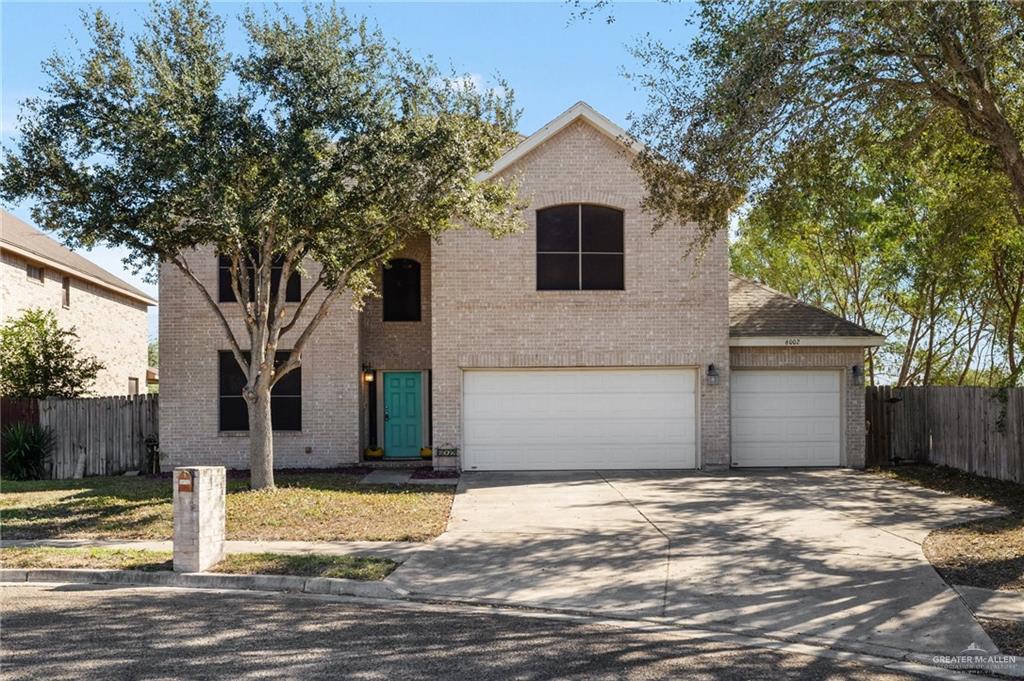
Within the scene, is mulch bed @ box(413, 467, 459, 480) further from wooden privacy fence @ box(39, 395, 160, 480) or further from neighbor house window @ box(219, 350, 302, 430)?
wooden privacy fence @ box(39, 395, 160, 480)

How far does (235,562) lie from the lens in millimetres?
9602

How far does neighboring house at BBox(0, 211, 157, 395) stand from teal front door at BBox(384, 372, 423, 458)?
8.48 meters

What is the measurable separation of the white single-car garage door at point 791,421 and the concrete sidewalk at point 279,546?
9.65 metres

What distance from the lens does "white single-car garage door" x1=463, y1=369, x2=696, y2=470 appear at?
59.0ft

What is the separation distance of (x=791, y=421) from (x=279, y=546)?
11.7 meters

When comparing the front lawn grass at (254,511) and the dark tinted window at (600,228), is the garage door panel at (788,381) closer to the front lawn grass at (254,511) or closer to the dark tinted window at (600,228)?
the dark tinted window at (600,228)

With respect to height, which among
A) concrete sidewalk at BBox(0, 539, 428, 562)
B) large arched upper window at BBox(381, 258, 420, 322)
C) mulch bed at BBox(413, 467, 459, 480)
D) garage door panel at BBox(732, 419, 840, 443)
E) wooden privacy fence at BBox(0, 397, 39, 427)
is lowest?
concrete sidewalk at BBox(0, 539, 428, 562)

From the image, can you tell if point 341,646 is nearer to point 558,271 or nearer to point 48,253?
point 558,271

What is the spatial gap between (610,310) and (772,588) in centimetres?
964

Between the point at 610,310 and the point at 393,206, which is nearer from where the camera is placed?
the point at 393,206

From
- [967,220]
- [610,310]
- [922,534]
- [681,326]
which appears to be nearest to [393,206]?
[610,310]

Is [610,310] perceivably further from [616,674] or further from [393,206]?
[616,674]

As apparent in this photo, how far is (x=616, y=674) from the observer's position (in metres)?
6.26

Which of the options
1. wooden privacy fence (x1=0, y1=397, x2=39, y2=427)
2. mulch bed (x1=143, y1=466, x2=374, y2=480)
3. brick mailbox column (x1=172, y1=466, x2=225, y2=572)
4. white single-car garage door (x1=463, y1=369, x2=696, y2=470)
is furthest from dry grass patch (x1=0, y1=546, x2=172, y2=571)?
wooden privacy fence (x1=0, y1=397, x2=39, y2=427)
